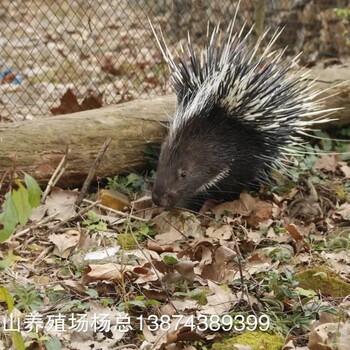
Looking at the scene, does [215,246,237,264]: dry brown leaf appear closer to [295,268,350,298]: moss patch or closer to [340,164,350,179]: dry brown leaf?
[295,268,350,298]: moss patch

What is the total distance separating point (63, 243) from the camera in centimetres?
450

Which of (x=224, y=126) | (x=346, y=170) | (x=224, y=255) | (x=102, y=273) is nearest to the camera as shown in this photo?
(x=102, y=273)

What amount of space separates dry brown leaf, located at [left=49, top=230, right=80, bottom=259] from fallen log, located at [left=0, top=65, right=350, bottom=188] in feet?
2.54

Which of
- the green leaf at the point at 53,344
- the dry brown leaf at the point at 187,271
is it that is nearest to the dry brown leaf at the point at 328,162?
the dry brown leaf at the point at 187,271

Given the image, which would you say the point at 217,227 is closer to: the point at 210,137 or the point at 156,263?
the point at 210,137

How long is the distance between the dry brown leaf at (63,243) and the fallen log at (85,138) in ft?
2.54

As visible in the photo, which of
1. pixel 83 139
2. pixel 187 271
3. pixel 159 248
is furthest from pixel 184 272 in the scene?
pixel 83 139

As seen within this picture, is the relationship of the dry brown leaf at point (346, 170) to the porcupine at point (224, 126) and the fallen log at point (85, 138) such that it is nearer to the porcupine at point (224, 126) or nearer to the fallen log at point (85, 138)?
the porcupine at point (224, 126)

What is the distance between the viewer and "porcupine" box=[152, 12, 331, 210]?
5254 millimetres

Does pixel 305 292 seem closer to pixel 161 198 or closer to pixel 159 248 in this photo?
pixel 159 248

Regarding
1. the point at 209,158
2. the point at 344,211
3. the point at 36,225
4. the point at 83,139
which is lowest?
the point at 344,211

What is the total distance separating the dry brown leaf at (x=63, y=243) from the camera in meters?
4.44

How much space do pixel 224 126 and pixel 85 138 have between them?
1062 millimetres

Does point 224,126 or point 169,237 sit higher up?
point 224,126
